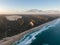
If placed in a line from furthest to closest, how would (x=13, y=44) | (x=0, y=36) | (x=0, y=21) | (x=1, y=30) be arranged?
(x=0, y=21)
(x=1, y=30)
(x=0, y=36)
(x=13, y=44)

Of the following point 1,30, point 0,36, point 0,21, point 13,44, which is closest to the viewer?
point 13,44

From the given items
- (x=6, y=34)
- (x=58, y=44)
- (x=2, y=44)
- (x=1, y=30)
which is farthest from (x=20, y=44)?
(x=1, y=30)

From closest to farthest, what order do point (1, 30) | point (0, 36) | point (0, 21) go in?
point (0, 36) < point (1, 30) < point (0, 21)

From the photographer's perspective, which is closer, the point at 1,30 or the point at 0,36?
the point at 0,36

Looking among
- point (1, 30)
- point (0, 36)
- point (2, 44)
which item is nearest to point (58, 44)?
point (2, 44)

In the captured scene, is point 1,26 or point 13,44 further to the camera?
point 1,26

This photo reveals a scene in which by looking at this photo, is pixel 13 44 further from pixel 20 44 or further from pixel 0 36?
pixel 0 36

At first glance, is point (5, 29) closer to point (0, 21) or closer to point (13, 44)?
point (0, 21)
